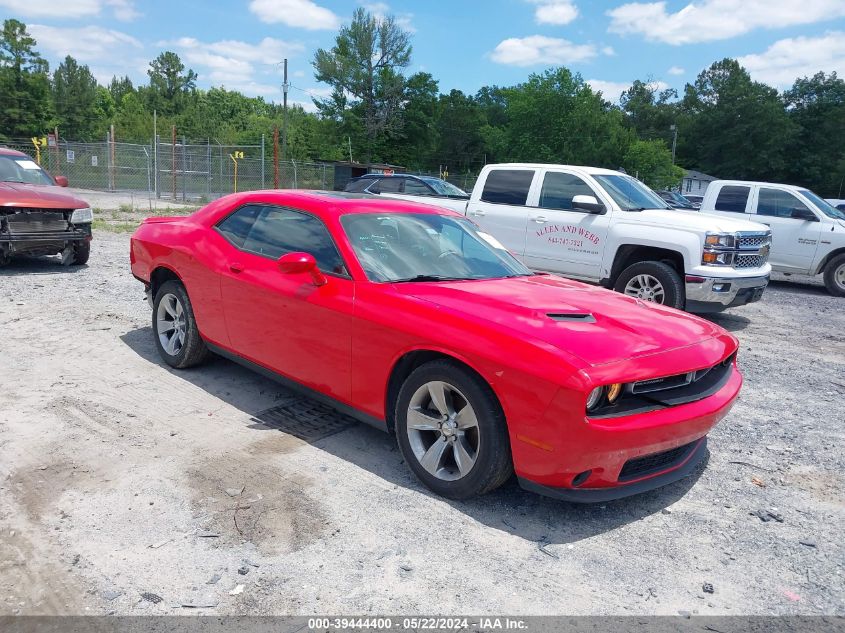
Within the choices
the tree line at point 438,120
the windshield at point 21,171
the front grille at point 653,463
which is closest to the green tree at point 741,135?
the tree line at point 438,120

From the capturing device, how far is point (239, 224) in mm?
5055

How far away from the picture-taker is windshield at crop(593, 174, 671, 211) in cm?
873

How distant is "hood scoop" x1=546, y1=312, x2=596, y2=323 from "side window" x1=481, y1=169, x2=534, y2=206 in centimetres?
596

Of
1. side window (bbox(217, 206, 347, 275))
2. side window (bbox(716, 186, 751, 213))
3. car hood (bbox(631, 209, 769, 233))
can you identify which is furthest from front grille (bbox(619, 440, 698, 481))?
side window (bbox(716, 186, 751, 213))

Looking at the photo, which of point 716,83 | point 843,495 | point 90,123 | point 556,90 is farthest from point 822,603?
point 716,83

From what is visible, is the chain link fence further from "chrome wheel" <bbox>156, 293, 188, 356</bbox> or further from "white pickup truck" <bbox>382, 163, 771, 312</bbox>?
"chrome wheel" <bbox>156, 293, 188, 356</bbox>

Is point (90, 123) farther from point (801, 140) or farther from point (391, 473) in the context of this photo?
point (801, 140)

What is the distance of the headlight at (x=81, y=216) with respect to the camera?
9797 mm

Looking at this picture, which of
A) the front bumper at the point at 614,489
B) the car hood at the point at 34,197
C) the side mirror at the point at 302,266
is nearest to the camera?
A: the front bumper at the point at 614,489

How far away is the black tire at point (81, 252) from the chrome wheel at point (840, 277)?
41.3 ft

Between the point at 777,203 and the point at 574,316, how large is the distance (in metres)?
10.7

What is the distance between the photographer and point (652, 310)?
406cm

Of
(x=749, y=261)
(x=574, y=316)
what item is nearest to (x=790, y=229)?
(x=749, y=261)

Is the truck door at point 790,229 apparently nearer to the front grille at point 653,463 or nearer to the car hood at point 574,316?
the car hood at point 574,316
